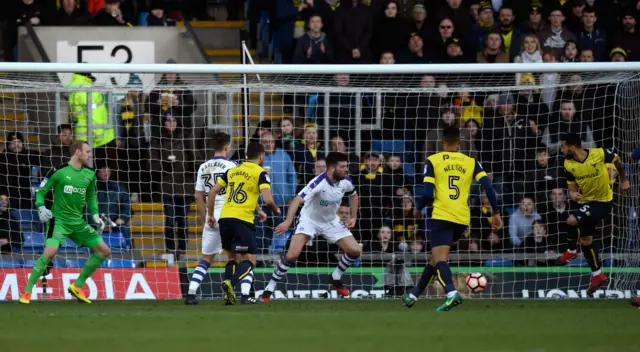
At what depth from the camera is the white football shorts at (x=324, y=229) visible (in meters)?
12.5

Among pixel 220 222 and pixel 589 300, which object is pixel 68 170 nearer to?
pixel 220 222

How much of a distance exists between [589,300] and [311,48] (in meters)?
5.47

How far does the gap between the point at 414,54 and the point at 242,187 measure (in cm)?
483

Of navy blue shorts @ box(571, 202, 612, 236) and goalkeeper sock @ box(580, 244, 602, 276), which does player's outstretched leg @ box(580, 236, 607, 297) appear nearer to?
goalkeeper sock @ box(580, 244, 602, 276)

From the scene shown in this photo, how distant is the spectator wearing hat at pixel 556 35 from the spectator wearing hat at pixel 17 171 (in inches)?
291

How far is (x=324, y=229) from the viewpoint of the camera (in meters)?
12.6

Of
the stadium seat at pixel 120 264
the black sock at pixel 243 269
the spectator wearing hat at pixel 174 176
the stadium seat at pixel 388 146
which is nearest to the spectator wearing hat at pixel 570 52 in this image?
the stadium seat at pixel 388 146

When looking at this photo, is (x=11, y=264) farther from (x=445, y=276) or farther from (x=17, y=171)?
(x=445, y=276)

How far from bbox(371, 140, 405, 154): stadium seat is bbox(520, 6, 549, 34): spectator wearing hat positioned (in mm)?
2687

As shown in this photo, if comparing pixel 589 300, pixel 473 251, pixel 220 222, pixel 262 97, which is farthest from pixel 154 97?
pixel 589 300

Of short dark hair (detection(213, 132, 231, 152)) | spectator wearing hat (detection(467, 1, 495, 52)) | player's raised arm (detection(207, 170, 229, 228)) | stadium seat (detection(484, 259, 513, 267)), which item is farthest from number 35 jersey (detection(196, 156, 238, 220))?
spectator wearing hat (detection(467, 1, 495, 52))

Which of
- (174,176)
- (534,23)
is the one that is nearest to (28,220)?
(174,176)

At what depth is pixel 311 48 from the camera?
15367 mm

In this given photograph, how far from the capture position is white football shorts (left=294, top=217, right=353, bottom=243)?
41.2 feet
